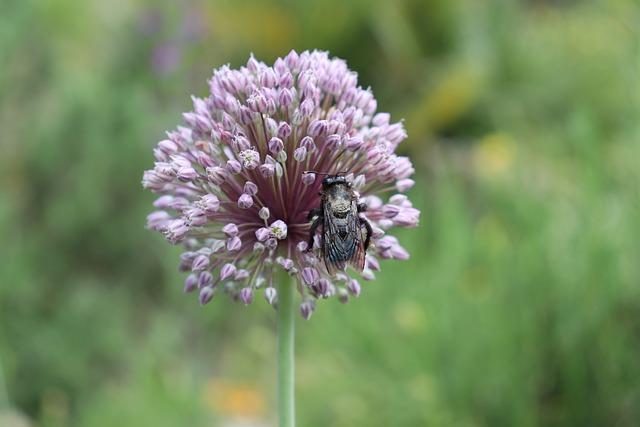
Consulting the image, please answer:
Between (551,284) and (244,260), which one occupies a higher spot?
(551,284)

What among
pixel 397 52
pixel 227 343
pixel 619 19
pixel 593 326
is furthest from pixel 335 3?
pixel 593 326

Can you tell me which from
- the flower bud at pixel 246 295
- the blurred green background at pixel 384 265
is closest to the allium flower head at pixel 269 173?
the flower bud at pixel 246 295

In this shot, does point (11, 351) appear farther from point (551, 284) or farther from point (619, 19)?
point (619, 19)

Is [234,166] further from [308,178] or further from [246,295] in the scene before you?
[246,295]

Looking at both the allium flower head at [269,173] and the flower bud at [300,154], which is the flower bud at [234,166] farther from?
the flower bud at [300,154]

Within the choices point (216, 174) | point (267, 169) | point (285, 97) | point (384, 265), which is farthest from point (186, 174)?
point (384, 265)

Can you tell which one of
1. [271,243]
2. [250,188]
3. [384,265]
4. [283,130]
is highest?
[384,265]
